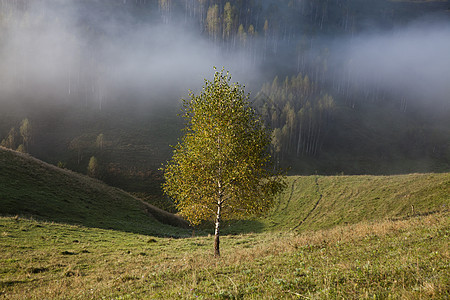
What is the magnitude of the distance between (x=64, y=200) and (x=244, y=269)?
4580cm

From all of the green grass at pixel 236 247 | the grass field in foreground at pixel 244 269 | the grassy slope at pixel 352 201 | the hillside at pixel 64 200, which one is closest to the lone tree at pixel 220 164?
the green grass at pixel 236 247

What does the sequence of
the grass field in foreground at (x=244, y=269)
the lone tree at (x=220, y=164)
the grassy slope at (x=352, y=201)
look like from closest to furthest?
the grass field in foreground at (x=244, y=269)
the lone tree at (x=220, y=164)
the grassy slope at (x=352, y=201)

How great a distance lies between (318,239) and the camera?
18.6 meters

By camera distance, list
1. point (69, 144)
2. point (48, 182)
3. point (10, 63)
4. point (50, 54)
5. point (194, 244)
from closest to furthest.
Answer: point (194, 244), point (48, 182), point (69, 144), point (10, 63), point (50, 54)

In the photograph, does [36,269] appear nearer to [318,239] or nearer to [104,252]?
[104,252]

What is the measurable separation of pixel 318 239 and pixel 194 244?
63.5ft

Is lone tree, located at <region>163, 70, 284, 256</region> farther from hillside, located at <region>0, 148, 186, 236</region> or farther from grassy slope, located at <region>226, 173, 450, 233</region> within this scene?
hillside, located at <region>0, 148, 186, 236</region>

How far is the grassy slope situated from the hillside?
23299 millimetres

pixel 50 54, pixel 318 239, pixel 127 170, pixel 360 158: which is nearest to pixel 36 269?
pixel 318 239

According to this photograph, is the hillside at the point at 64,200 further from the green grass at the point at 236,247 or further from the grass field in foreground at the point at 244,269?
the grass field in foreground at the point at 244,269

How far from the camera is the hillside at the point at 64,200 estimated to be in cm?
3775

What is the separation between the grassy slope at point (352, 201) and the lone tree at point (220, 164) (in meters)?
17.7

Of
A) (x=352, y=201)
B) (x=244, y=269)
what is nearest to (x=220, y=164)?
(x=244, y=269)

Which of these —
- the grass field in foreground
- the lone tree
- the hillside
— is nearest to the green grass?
the grass field in foreground
